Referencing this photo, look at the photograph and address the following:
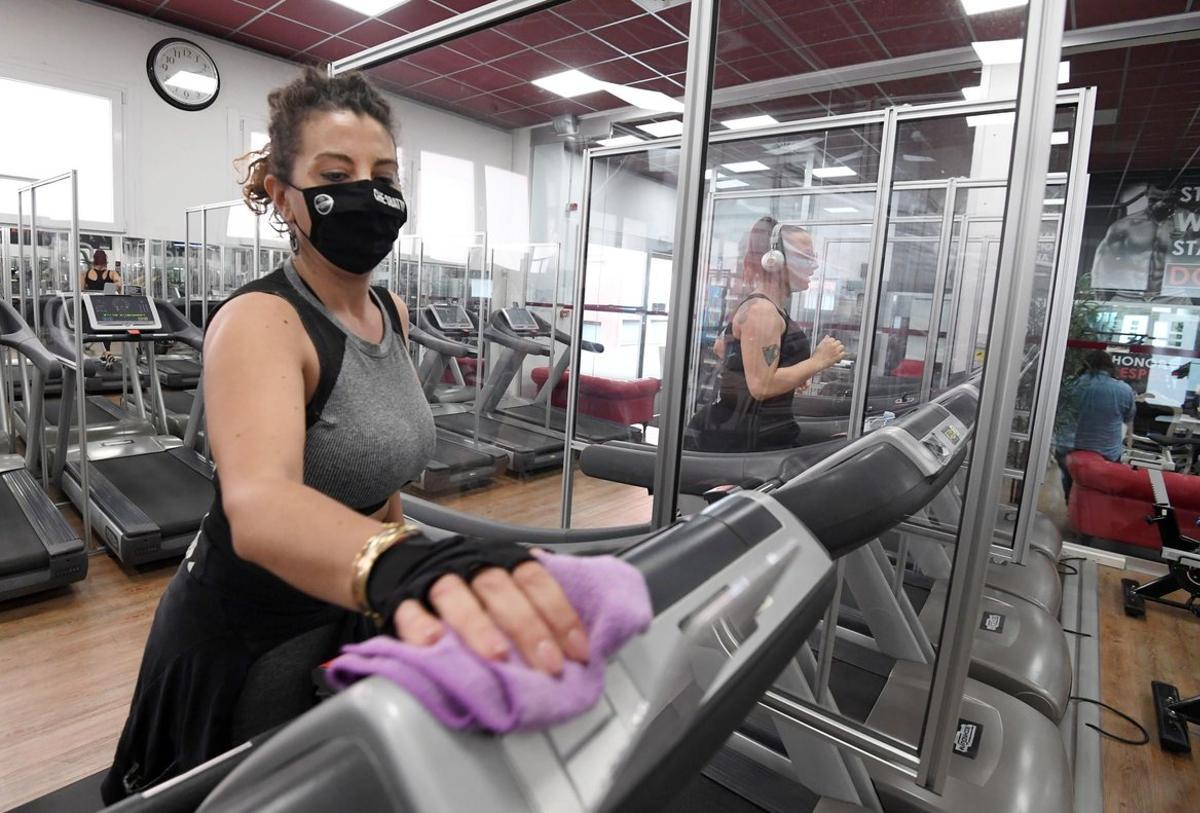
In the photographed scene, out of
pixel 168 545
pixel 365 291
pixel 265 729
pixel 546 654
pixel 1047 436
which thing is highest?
pixel 365 291

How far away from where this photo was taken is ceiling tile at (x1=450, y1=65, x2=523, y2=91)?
6482 millimetres

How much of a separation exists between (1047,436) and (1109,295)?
219 cm

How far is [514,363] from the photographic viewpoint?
594cm

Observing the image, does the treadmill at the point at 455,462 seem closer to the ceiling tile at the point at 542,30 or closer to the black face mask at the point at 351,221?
the ceiling tile at the point at 542,30

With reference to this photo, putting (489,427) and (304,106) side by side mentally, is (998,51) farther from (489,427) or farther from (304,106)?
(489,427)

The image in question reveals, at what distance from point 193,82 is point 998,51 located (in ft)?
25.8

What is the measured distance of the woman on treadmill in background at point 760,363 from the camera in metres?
2.07

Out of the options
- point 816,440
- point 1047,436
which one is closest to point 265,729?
point 816,440

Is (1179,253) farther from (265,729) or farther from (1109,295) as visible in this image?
(265,729)

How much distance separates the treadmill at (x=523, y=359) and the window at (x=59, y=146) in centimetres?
415

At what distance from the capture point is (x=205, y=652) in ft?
3.37

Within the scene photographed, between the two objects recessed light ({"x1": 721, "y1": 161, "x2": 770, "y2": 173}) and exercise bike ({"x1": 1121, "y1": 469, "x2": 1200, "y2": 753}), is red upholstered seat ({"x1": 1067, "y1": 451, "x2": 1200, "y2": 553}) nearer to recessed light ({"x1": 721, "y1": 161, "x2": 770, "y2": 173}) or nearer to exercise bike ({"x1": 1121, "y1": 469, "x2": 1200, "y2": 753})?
exercise bike ({"x1": 1121, "y1": 469, "x2": 1200, "y2": 753})

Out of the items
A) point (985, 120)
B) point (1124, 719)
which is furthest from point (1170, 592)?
point (985, 120)

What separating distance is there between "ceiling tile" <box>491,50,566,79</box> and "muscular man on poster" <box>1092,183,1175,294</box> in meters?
4.93
